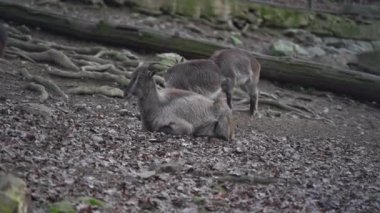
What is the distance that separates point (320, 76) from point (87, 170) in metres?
8.60

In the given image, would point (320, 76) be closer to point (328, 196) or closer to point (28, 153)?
point (328, 196)

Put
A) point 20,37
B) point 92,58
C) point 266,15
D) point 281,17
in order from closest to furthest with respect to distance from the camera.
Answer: point 92,58, point 20,37, point 266,15, point 281,17

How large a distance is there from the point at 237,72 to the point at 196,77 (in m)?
1.13

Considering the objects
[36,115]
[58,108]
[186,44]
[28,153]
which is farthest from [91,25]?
[28,153]

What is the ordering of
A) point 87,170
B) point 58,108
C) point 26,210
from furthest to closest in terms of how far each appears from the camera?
point 58,108 < point 87,170 < point 26,210

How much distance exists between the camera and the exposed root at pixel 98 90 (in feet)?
37.0

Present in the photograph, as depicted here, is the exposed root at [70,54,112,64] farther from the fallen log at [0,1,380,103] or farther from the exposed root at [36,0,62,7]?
the exposed root at [36,0,62,7]

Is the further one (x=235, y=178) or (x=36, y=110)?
(x=36, y=110)

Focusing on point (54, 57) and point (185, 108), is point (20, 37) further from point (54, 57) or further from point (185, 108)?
point (185, 108)

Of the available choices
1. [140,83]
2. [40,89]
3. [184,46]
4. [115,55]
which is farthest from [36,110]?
[184,46]

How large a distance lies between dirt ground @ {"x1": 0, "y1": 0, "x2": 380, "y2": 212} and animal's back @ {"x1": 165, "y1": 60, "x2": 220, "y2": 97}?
0.71 metres

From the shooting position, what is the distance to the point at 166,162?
25.7ft

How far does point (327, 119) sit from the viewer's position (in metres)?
13.3

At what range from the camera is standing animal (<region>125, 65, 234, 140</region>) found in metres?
9.16
